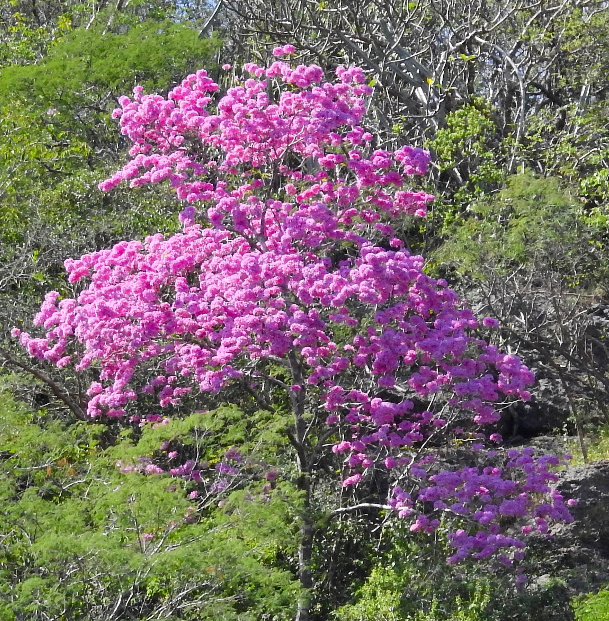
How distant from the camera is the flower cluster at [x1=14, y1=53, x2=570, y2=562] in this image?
9.52m

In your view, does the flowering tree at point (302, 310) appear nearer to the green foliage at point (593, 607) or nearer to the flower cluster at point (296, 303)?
the flower cluster at point (296, 303)

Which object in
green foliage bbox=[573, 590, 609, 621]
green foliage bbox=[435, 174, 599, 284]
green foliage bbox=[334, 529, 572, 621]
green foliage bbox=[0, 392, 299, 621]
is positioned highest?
green foliage bbox=[435, 174, 599, 284]

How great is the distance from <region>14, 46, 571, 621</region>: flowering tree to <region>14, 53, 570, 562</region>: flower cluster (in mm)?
20

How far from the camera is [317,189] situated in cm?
1053

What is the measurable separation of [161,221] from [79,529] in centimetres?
702

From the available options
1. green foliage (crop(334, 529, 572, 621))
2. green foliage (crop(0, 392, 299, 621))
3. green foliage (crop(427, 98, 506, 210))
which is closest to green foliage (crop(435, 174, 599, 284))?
green foliage (crop(427, 98, 506, 210))

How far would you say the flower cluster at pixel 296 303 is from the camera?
9.52 metres

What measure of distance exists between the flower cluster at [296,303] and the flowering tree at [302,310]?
0.02 meters

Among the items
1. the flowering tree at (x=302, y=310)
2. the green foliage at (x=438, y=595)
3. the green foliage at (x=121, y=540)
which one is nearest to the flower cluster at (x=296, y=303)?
the flowering tree at (x=302, y=310)

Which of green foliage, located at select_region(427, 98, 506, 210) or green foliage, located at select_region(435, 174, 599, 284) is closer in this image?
green foliage, located at select_region(435, 174, 599, 284)

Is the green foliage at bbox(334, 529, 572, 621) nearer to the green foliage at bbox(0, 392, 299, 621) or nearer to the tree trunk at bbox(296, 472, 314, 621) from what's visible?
the tree trunk at bbox(296, 472, 314, 621)

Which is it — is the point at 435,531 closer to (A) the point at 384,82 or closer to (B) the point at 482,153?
(B) the point at 482,153

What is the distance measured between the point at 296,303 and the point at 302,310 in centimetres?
24

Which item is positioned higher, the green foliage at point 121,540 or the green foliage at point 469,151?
the green foliage at point 469,151
